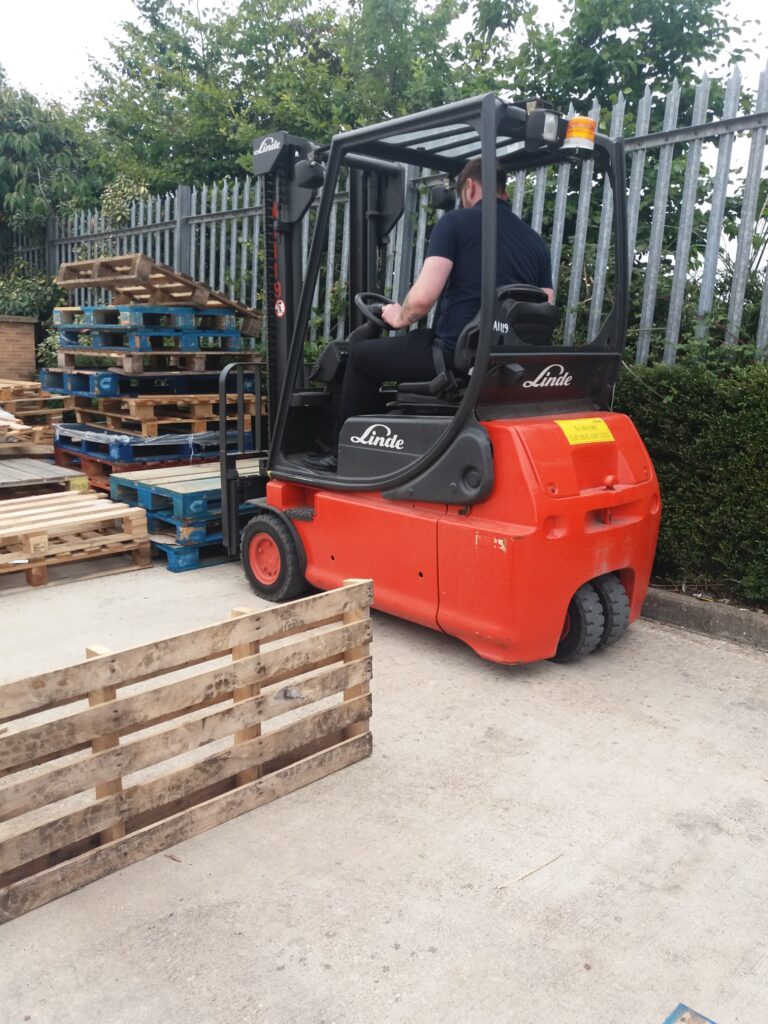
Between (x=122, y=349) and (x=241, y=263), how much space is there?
2.17 m

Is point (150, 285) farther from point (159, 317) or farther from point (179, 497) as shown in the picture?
point (179, 497)

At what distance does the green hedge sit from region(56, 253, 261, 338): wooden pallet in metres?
3.76

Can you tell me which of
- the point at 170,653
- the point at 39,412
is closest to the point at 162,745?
the point at 170,653

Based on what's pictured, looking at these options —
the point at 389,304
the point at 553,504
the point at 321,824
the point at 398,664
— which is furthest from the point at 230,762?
the point at 389,304

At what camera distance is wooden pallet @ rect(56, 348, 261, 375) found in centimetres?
697

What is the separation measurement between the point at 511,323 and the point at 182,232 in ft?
21.0

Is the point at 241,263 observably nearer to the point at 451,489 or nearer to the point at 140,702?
the point at 451,489

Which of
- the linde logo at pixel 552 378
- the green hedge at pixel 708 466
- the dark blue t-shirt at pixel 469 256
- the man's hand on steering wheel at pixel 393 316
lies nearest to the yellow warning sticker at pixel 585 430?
the linde logo at pixel 552 378

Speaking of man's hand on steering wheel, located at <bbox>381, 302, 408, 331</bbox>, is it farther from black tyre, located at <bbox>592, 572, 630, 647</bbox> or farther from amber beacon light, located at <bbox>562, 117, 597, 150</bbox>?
black tyre, located at <bbox>592, 572, 630, 647</bbox>

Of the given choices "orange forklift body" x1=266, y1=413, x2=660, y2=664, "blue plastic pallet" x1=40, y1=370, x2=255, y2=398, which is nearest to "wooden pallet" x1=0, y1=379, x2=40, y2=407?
"blue plastic pallet" x1=40, y1=370, x2=255, y2=398

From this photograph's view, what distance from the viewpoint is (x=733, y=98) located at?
195 inches

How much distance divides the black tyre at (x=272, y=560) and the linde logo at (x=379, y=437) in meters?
0.81

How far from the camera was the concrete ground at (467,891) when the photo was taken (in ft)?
7.23

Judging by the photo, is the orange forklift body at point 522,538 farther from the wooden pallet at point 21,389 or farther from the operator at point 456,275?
the wooden pallet at point 21,389
